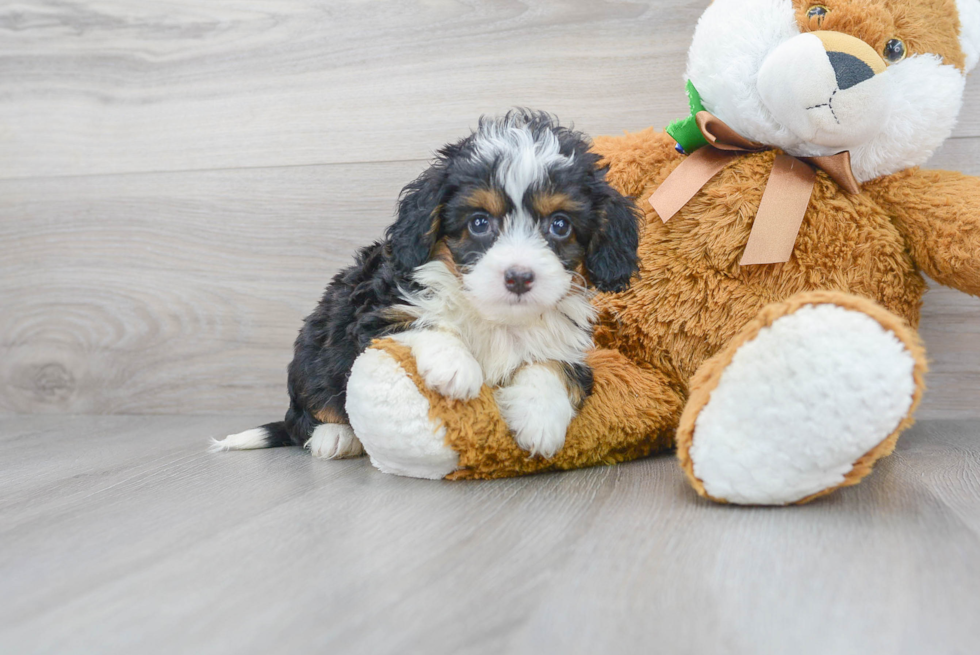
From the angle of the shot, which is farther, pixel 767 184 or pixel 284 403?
pixel 284 403

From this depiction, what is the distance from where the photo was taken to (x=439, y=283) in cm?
148

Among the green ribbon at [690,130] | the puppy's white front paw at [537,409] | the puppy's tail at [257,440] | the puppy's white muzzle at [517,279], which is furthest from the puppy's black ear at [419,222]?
the puppy's tail at [257,440]

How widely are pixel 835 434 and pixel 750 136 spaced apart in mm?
766

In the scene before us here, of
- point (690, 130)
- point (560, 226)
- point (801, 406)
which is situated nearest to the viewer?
point (801, 406)

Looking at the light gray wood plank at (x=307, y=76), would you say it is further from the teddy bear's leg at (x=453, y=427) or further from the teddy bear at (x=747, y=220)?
the teddy bear's leg at (x=453, y=427)

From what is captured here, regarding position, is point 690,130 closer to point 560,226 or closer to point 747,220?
point 747,220

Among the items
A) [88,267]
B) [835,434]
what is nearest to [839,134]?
[835,434]

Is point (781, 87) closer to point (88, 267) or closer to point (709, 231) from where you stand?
point (709, 231)

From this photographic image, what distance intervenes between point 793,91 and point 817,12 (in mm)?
189

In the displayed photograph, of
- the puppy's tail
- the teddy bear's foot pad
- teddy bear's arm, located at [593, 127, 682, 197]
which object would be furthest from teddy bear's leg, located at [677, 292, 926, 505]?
the puppy's tail

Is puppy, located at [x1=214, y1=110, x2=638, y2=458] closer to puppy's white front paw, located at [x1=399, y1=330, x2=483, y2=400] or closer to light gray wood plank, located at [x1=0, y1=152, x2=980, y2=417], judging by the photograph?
puppy's white front paw, located at [x1=399, y1=330, x2=483, y2=400]

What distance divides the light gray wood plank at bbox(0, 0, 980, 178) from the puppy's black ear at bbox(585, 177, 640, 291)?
2.47 ft

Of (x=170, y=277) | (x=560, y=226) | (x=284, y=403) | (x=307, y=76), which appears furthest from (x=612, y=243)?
(x=170, y=277)

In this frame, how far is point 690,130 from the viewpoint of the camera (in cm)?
172
